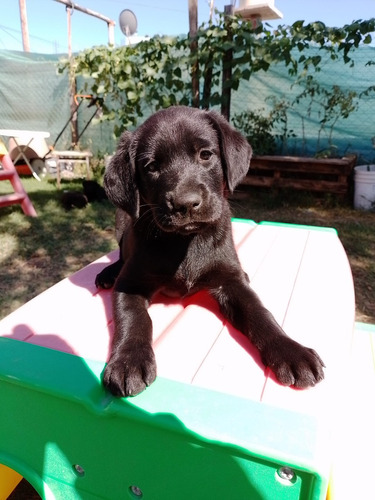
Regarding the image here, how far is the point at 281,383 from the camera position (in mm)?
1322

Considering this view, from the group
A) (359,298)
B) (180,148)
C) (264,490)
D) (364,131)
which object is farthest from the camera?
(364,131)

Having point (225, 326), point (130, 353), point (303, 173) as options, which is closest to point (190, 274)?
point (225, 326)

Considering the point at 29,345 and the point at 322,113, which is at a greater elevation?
the point at 322,113

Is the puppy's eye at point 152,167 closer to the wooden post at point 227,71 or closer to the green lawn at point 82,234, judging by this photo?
the green lawn at point 82,234

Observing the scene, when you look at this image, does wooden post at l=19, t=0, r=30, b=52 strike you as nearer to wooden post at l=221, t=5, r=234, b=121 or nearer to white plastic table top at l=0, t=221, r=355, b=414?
wooden post at l=221, t=5, r=234, b=121

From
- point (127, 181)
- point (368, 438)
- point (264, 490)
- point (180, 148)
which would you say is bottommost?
point (368, 438)

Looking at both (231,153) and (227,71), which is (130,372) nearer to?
(231,153)

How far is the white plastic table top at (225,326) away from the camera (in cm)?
136

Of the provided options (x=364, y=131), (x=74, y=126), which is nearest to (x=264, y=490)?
(x=364, y=131)

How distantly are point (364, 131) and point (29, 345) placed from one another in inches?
250

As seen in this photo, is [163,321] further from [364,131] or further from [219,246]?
[364,131]

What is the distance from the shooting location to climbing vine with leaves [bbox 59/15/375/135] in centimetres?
497

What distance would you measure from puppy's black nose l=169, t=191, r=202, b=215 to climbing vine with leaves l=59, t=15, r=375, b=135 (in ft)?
13.7

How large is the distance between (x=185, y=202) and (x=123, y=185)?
0.46 m
